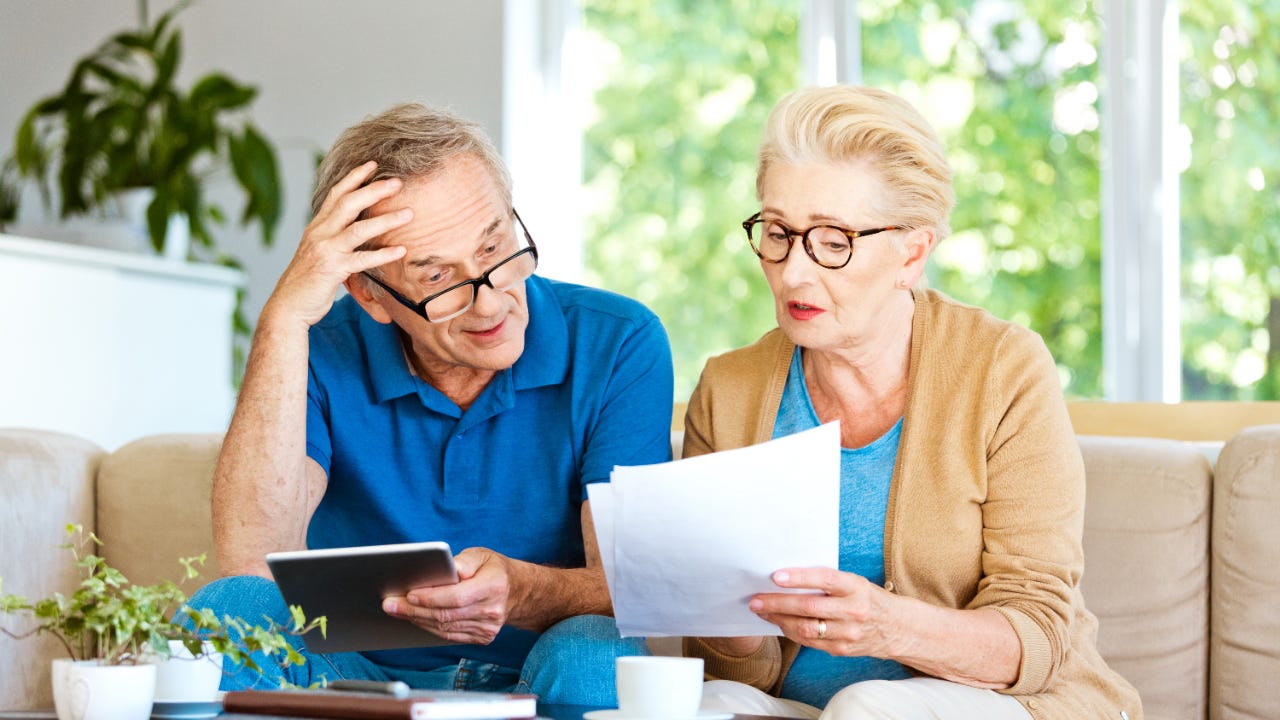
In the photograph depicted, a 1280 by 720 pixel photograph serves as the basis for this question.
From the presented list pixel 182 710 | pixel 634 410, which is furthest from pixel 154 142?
pixel 182 710

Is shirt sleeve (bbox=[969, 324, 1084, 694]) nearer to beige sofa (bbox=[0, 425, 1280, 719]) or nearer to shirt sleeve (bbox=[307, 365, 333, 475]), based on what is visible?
beige sofa (bbox=[0, 425, 1280, 719])

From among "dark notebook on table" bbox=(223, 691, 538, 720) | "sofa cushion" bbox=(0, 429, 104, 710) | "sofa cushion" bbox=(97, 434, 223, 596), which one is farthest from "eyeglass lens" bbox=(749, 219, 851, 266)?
"sofa cushion" bbox=(0, 429, 104, 710)

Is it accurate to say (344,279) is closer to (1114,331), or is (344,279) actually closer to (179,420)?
(179,420)

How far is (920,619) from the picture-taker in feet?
4.60

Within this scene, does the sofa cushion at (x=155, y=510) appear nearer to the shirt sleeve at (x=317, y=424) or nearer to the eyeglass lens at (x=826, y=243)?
the shirt sleeve at (x=317, y=424)

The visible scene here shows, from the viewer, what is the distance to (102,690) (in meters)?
1.11

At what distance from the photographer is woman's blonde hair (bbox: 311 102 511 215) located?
173 cm

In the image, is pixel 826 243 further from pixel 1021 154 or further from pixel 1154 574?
pixel 1021 154

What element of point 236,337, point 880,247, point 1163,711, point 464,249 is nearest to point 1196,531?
point 1163,711

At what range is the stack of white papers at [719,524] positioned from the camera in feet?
4.01

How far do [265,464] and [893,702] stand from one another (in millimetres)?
838

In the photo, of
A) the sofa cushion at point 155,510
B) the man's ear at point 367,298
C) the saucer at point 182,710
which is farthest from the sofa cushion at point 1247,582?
the sofa cushion at point 155,510

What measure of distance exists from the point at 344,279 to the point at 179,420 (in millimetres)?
1746

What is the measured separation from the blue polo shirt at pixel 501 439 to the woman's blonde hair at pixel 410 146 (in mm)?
219
